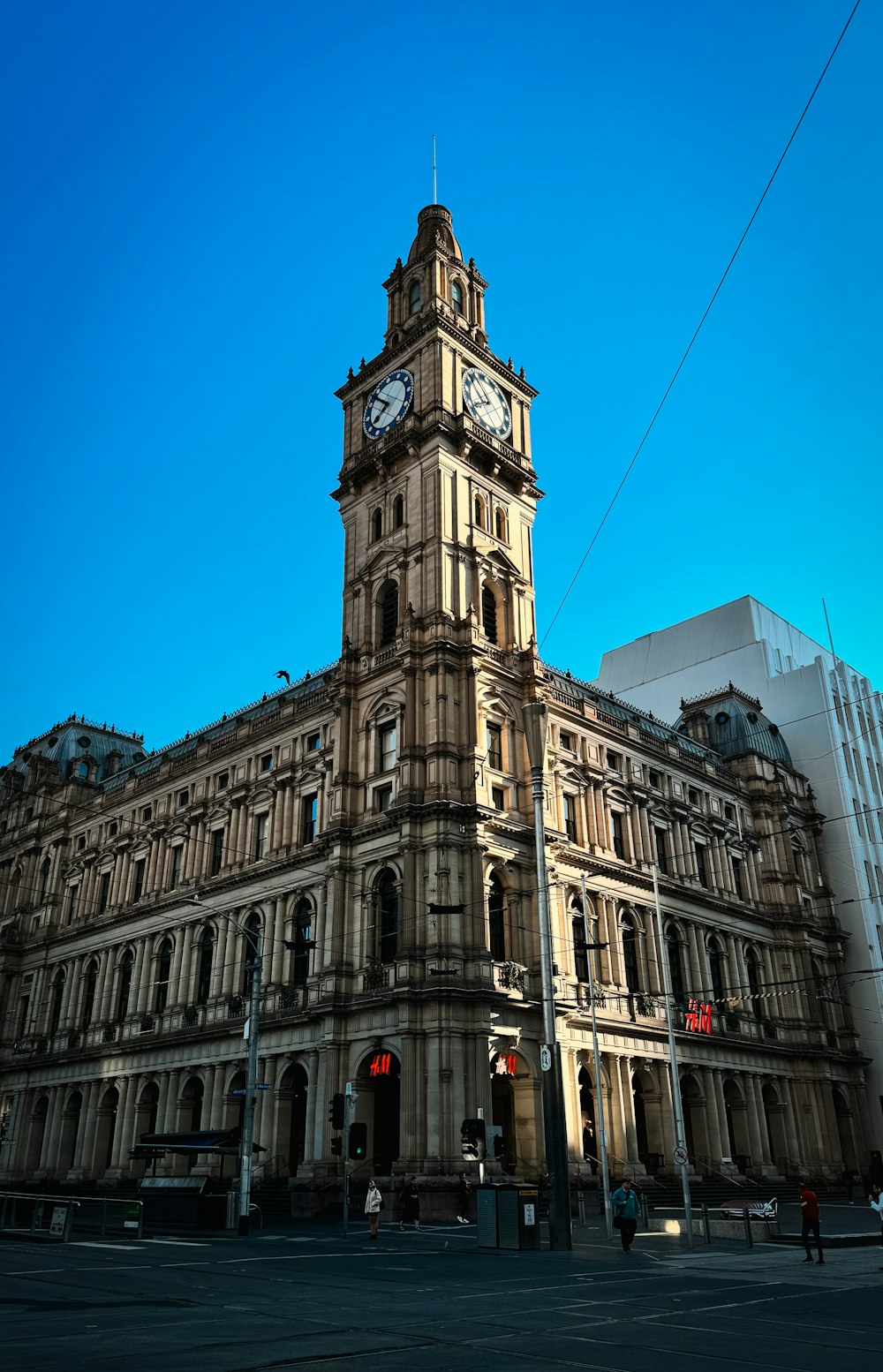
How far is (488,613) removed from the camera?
5353 cm

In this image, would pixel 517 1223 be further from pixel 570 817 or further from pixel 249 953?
pixel 249 953

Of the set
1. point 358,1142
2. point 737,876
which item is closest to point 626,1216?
point 358,1142

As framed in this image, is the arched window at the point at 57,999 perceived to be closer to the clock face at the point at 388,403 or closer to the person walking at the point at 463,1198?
the person walking at the point at 463,1198

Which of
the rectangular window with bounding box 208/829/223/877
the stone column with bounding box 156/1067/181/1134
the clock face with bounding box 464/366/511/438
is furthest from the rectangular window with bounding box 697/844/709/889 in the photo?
the stone column with bounding box 156/1067/181/1134

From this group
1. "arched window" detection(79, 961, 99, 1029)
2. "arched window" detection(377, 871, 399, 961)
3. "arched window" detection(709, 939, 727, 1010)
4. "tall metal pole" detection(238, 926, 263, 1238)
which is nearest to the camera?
"tall metal pole" detection(238, 926, 263, 1238)

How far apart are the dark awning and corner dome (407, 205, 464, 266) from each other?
4753 centimetres

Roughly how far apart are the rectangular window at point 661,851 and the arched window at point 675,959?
10.6 ft

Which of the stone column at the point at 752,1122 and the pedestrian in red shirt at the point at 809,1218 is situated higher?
the stone column at the point at 752,1122

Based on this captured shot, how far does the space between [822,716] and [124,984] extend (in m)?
50.1

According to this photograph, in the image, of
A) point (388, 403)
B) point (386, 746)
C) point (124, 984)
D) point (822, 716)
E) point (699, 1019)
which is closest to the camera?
point (699, 1019)

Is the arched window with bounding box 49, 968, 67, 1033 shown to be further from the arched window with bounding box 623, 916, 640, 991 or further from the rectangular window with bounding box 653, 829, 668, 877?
the rectangular window with bounding box 653, 829, 668, 877

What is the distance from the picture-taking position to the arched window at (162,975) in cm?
5909

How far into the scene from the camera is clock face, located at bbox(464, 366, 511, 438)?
188ft

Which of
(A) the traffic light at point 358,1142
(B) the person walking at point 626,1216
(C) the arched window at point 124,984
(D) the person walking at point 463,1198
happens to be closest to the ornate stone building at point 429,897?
(C) the arched window at point 124,984
